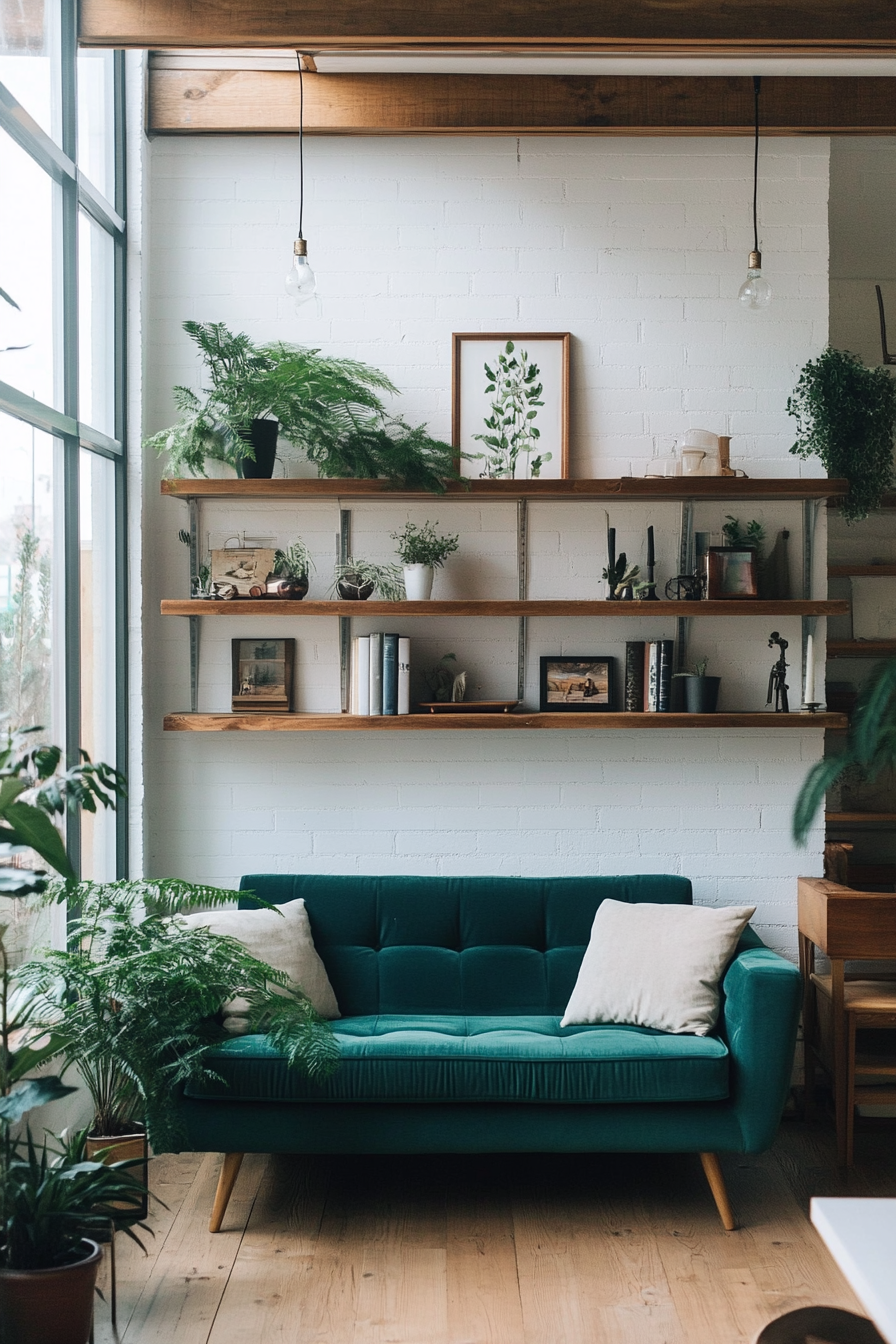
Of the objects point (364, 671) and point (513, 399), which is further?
point (513, 399)

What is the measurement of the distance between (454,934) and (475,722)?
0.68 meters

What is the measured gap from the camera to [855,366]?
3676mm

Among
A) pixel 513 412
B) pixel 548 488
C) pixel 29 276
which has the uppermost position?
pixel 29 276

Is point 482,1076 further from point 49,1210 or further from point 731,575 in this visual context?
point 731,575

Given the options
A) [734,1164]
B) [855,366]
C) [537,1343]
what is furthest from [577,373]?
[537,1343]

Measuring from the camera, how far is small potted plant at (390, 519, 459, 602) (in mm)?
3650

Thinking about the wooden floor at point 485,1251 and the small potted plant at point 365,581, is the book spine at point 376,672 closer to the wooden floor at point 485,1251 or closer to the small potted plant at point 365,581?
the small potted plant at point 365,581

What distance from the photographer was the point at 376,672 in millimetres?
3641

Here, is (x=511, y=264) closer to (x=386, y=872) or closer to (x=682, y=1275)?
(x=386, y=872)

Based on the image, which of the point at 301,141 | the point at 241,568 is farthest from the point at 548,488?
the point at 301,141

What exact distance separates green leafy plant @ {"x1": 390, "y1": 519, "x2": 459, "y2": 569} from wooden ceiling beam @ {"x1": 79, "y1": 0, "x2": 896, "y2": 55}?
143 cm

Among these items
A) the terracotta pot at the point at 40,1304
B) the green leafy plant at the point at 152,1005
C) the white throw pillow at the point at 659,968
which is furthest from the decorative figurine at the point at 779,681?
the terracotta pot at the point at 40,1304

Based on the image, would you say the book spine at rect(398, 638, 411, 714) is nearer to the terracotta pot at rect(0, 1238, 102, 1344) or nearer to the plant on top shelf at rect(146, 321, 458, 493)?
the plant on top shelf at rect(146, 321, 458, 493)

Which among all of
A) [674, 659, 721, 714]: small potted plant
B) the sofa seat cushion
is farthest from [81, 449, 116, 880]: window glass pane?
[674, 659, 721, 714]: small potted plant
